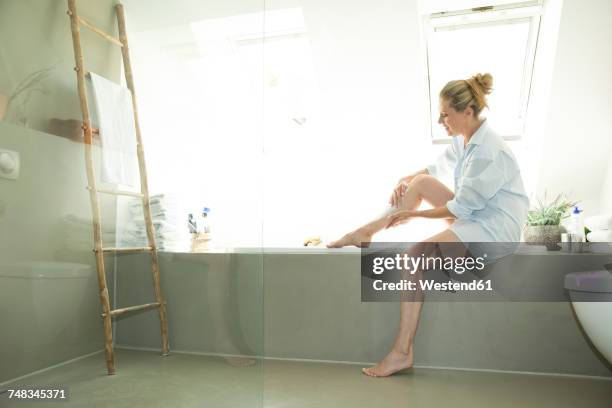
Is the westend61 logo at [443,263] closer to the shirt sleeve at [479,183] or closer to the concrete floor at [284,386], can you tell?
the shirt sleeve at [479,183]

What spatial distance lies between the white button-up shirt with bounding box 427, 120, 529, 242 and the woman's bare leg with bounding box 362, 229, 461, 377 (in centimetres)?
14

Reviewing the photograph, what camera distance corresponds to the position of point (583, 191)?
2.99 meters

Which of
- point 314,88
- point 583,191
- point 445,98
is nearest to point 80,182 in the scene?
point 445,98

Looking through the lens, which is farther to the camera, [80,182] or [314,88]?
[314,88]

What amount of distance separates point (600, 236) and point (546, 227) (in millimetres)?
277

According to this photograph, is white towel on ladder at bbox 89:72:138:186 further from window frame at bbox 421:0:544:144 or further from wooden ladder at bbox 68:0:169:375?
window frame at bbox 421:0:544:144

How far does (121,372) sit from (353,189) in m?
2.62

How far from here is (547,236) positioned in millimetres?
2502

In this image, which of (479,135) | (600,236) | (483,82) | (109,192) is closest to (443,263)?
(479,135)

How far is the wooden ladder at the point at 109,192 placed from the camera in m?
1.04

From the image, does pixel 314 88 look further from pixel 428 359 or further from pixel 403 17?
pixel 428 359

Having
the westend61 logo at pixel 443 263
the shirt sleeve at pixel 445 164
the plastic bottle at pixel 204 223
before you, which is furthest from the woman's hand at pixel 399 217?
the plastic bottle at pixel 204 223

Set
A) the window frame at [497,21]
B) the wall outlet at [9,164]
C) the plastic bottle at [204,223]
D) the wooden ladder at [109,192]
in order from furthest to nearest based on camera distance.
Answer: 1. the window frame at [497,21]
2. the plastic bottle at [204,223]
3. the wooden ladder at [109,192]
4. the wall outlet at [9,164]

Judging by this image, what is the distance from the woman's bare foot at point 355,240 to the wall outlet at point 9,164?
5.72ft
